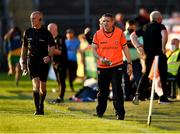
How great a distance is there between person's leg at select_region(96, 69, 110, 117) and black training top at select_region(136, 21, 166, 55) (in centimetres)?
329

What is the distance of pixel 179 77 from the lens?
2486cm

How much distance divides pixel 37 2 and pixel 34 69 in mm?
28510

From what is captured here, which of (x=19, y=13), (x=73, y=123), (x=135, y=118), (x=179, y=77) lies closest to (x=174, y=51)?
(x=179, y=77)

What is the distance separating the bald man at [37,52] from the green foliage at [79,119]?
0.68 metres

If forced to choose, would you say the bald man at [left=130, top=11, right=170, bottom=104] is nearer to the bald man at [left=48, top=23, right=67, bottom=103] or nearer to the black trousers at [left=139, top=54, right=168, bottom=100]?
the black trousers at [left=139, top=54, right=168, bottom=100]

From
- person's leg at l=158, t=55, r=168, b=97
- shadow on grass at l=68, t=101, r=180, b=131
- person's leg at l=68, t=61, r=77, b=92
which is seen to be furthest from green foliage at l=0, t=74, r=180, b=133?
person's leg at l=68, t=61, r=77, b=92

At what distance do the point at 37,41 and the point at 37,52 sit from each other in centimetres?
25

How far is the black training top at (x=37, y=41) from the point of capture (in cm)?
2095

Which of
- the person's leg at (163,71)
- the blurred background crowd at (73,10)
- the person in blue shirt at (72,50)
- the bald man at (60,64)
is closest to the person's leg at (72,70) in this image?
the person in blue shirt at (72,50)

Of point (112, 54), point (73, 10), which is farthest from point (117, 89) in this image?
point (73, 10)

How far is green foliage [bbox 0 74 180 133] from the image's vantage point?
699 inches

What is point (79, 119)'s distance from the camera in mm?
19625

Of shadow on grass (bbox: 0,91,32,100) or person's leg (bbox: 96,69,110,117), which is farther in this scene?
shadow on grass (bbox: 0,91,32,100)

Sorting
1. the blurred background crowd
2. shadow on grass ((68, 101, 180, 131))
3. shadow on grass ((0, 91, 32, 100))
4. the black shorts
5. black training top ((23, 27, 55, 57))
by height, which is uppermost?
black training top ((23, 27, 55, 57))
